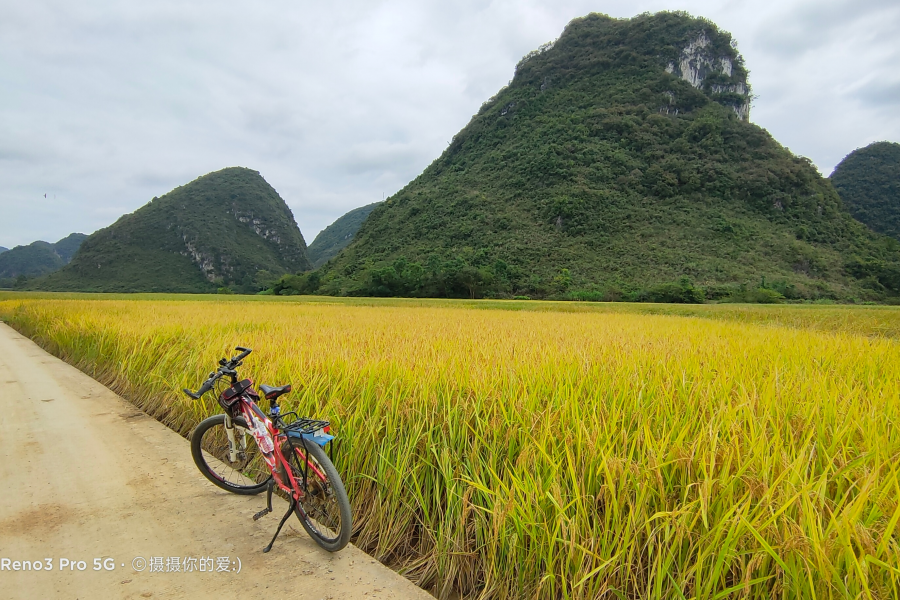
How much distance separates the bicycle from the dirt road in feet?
0.28

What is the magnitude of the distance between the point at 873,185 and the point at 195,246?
15026 cm

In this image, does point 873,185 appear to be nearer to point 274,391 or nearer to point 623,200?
point 623,200

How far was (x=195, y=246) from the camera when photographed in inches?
4082

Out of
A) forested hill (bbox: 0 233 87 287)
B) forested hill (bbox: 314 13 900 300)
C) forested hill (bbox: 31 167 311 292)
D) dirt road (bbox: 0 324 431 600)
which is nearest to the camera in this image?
dirt road (bbox: 0 324 431 600)

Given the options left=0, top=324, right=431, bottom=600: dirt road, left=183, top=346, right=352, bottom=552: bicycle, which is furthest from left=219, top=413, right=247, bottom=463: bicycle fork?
left=0, top=324, right=431, bottom=600: dirt road

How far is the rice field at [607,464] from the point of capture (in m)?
1.15

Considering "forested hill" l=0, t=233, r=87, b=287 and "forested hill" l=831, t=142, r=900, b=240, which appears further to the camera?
"forested hill" l=0, t=233, r=87, b=287

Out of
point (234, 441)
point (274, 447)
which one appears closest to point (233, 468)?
point (234, 441)

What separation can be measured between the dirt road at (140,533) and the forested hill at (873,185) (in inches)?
4059

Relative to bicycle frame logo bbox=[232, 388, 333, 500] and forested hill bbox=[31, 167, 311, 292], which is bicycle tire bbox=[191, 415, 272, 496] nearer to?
bicycle frame logo bbox=[232, 388, 333, 500]

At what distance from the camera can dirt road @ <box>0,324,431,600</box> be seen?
1572mm

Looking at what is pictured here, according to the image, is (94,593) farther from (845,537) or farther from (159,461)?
(845,537)

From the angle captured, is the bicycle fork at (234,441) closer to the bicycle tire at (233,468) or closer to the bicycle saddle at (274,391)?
the bicycle tire at (233,468)

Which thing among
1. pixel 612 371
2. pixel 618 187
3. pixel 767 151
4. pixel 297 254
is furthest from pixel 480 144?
pixel 612 371
